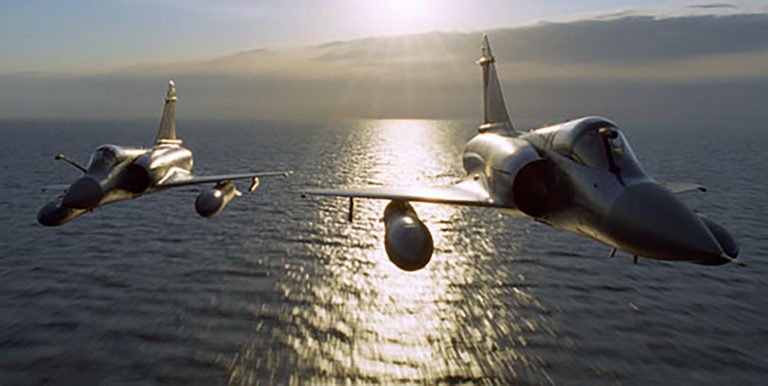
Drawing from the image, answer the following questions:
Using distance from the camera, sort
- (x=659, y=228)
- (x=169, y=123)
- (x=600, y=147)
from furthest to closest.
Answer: (x=169, y=123)
(x=600, y=147)
(x=659, y=228)

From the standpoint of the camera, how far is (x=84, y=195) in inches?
937

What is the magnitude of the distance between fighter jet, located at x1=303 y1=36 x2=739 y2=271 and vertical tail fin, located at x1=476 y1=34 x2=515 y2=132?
348 inches

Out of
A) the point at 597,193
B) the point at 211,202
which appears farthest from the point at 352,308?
the point at 597,193

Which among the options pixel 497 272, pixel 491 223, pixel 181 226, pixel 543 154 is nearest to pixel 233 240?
pixel 181 226

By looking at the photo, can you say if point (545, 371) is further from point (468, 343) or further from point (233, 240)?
point (233, 240)

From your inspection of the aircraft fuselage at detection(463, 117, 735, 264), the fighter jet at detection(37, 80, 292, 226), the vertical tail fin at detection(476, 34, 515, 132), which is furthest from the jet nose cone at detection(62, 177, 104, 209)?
the vertical tail fin at detection(476, 34, 515, 132)

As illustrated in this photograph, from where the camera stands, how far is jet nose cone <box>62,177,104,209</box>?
2353 centimetres

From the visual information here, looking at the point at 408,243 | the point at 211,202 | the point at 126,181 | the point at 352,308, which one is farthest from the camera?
the point at 211,202

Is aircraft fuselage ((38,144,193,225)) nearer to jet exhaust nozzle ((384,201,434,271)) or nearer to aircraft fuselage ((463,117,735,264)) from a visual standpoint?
jet exhaust nozzle ((384,201,434,271))

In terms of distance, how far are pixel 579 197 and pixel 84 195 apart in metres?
24.0

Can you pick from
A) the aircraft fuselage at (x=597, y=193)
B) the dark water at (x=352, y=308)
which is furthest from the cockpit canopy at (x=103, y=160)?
the aircraft fuselage at (x=597, y=193)

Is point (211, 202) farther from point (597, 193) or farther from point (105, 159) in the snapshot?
point (597, 193)

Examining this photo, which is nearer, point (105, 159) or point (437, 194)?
point (437, 194)

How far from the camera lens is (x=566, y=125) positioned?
14727mm
